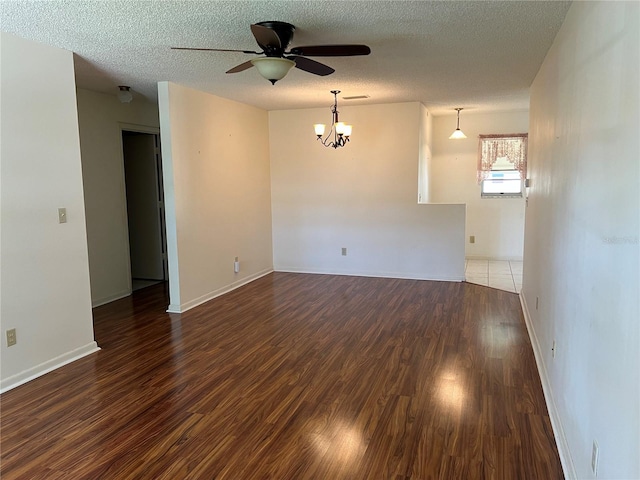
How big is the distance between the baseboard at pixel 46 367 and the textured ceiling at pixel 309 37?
2346mm

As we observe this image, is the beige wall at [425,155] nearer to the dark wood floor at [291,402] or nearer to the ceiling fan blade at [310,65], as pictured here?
the dark wood floor at [291,402]

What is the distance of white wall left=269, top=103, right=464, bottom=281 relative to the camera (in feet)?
20.4

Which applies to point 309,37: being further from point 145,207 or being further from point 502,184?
point 502,184

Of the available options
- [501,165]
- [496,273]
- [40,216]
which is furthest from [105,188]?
[501,165]

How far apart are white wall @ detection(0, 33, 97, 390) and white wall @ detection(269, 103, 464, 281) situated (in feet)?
11.6

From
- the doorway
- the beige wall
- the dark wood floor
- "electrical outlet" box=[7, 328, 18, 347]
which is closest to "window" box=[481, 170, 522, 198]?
the beige wall

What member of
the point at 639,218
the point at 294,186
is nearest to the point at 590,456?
the point at 639,218

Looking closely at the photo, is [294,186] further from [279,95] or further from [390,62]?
[390,62]

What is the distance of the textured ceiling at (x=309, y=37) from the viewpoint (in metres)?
2.68

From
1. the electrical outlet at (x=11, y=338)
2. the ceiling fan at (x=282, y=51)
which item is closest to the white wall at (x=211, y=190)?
the electrical outlet at (x=11, y=338)

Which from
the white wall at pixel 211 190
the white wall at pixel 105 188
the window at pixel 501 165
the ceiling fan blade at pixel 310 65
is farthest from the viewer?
the window at pixel 501 165

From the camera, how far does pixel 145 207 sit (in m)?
6.52

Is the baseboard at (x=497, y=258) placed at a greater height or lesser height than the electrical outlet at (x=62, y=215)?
lesser

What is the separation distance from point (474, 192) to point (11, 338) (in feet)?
22.4
